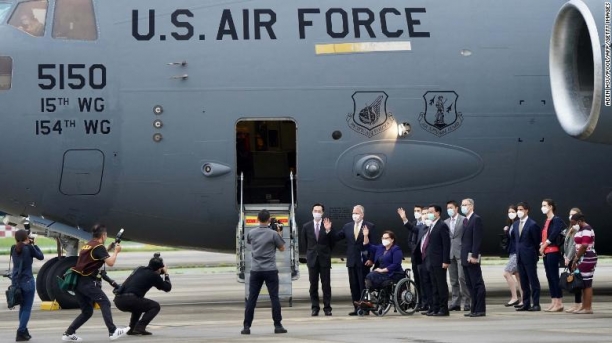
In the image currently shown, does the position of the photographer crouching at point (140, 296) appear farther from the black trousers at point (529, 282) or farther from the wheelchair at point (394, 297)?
the black trousers at point (529, 282)

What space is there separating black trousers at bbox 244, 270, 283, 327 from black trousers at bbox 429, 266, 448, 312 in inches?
143

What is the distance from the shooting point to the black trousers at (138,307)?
1695cm

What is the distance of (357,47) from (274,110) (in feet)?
6.05

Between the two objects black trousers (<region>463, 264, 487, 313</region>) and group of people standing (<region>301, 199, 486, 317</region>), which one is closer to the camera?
black trousers (<region>463, 264, 487, 313</region>)

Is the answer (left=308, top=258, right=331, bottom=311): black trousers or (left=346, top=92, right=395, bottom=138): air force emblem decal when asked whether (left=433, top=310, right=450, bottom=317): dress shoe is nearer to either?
(left=308, top=258, right=331, bottom=311): black trousers

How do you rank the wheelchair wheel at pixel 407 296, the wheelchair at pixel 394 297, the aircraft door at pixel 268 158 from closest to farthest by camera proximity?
the wheelchair at pixel 394 297 < the wheelchair wheel at pixel 407 296 < the aircraft door at pixel 268 158

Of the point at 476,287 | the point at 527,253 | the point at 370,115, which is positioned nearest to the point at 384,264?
the point at 476,287

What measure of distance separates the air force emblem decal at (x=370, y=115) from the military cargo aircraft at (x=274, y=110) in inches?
1.0

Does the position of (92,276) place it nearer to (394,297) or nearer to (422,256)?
(394,297)

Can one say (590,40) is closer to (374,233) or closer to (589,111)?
(589,111)

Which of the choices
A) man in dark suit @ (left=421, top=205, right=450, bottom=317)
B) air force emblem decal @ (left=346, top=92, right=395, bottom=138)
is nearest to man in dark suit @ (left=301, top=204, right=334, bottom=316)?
man in dark suit @ (left=421, top=205, right=450, bottom=317)

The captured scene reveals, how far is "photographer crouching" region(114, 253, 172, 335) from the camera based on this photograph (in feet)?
55.7

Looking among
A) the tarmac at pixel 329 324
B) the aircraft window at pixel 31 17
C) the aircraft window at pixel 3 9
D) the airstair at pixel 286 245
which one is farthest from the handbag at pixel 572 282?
the aircraft window at pixel 3 9

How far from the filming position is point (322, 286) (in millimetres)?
20266
